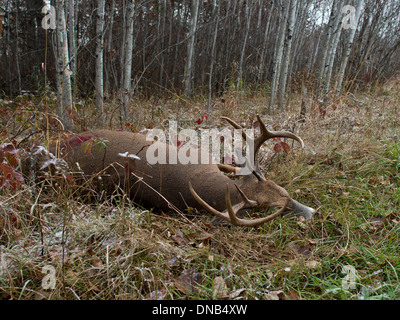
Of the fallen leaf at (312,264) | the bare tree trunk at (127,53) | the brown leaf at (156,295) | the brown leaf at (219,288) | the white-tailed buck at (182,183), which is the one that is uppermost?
the bare tree trunk at (127,53)

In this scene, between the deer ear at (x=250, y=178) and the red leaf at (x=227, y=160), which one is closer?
the deer ear at (x=250, y=178)

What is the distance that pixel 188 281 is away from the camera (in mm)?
2016

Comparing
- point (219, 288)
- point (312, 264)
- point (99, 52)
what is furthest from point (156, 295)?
point (99, 52)

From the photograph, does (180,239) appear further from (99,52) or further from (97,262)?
(99,52)

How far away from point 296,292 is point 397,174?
215 cm

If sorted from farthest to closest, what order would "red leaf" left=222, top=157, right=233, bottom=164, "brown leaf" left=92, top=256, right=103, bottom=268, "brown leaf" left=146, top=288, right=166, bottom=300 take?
"red leaf" left=222, top=157, right=233, bottom=164 → "brown leaf" left=92, top=256, right=103, bottom=268 → "brown leaf" left=146, top=288, right=166, bottom=300

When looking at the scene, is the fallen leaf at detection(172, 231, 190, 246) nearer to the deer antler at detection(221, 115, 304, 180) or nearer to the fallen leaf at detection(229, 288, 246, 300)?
the fallen leaf at detection(229, 288, 246, 300)

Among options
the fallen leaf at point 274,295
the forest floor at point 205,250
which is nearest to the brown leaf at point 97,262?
the forest floor at point 205,250

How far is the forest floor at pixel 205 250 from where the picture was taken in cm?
189

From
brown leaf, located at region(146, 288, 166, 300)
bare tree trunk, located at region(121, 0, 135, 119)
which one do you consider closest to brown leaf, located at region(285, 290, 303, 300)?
brown leaf, located at region(146, 288, 166, 300)

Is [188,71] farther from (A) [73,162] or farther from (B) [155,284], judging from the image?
(B) [155,284]

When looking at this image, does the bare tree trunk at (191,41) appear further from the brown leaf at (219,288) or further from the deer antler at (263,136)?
the brown leaf at (219,288)

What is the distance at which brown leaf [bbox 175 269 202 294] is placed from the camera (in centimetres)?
194
